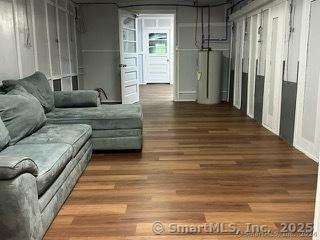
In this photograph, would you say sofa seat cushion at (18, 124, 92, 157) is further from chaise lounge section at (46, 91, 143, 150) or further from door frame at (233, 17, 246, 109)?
door frame at (233, 17, 246, 109)

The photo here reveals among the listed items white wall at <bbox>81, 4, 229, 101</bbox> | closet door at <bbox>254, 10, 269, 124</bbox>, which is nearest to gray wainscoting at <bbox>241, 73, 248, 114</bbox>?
closet door at <bbox>254, 10, 269, 124</bbox>

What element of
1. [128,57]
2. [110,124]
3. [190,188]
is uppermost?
[128,57]

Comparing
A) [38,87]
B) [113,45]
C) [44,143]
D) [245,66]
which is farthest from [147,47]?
[44,143]

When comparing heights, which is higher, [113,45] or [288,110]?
[113,45]

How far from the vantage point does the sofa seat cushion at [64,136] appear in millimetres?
2672

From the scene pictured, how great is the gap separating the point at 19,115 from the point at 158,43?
31.3ft

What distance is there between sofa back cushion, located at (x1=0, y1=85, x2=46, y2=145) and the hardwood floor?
66 centimetres

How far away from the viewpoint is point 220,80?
23.7 ft

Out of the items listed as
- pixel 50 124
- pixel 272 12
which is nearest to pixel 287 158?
pixel 272 12

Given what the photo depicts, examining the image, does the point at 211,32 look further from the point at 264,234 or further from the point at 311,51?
the point at 264,234

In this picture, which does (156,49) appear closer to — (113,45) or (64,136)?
(113,45)

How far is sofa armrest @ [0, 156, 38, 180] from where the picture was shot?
63.4 inches

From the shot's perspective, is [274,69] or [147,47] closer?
[274,69]

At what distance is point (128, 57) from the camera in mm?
7148
